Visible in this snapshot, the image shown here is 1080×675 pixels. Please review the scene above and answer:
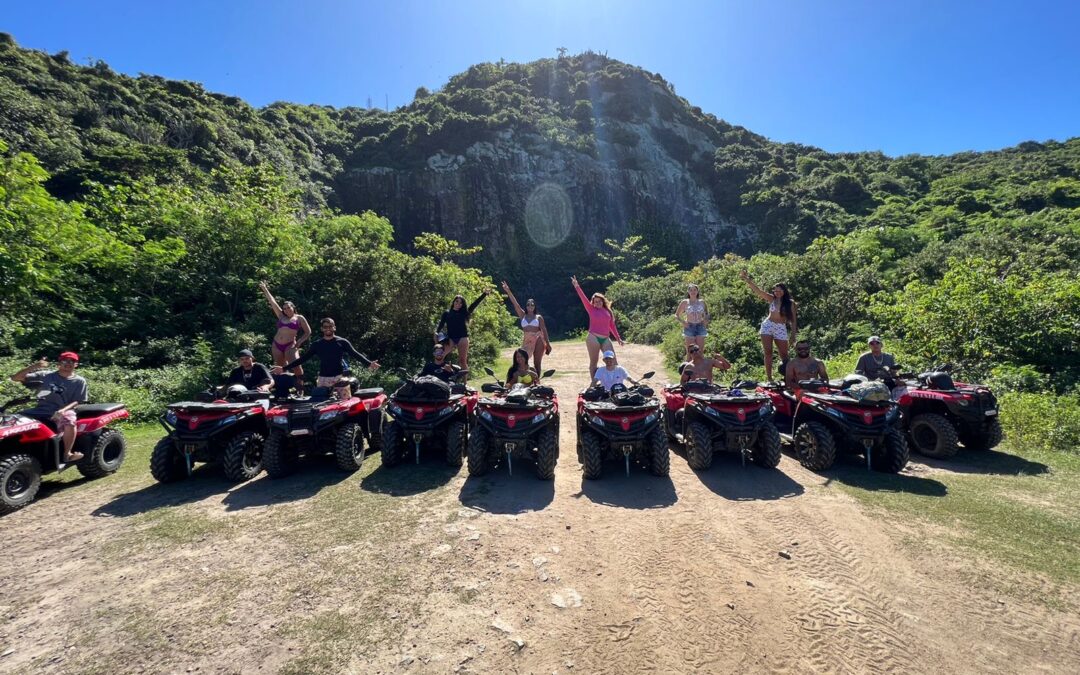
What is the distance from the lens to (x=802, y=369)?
666 cm

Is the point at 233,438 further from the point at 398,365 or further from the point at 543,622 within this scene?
the point at 398,365

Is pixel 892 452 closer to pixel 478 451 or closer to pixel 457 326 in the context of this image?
pixel 478 451

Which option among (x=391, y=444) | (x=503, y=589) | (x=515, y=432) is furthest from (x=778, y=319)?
(x=503, y=589)

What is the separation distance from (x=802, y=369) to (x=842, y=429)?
148cm

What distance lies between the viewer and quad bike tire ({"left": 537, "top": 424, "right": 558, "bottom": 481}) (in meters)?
5.08

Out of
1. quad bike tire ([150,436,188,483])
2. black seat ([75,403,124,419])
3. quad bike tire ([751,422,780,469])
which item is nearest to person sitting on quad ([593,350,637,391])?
quad bike tire ([751,422,780,469])

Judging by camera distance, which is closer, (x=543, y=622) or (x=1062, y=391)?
(x=543, y=622)

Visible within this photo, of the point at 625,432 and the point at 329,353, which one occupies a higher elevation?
the point at 329,353

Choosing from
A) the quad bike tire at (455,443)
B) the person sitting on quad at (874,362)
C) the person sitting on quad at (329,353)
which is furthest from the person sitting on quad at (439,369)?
the person sitting on quad at (874,362)

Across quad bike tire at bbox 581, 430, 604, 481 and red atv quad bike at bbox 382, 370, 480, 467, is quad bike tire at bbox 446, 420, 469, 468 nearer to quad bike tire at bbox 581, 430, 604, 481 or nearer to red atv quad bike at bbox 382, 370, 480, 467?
red atv quad bike at bbox 382, 370, 480, 467

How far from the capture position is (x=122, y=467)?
593 cm

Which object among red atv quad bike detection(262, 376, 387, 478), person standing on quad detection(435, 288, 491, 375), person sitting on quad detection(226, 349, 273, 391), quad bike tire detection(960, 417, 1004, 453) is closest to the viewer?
red atv quad bike detection(262, 376, 387, 478)

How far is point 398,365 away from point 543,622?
11098mm

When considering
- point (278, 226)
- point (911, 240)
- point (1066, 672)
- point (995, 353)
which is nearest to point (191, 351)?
point (278, 226)
